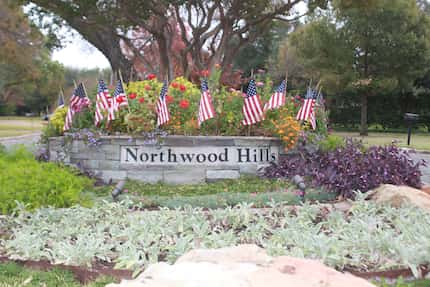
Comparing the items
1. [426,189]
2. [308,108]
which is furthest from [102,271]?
[308,108]

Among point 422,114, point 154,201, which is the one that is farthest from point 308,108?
point 422,114

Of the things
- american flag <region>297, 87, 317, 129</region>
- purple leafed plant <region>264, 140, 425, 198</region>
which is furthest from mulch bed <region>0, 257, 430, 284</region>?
american flag <region>297, 87, 317, 129</region>

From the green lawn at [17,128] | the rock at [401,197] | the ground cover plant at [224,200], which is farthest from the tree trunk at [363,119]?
the rock at [401,197]

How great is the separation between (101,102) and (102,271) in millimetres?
4682

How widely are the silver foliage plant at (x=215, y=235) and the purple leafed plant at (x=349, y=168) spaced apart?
44.2 inches

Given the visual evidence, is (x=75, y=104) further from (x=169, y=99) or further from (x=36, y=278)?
(x=36, y=278)

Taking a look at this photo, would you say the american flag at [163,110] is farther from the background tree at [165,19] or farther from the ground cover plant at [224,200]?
the background tree at [165,19]

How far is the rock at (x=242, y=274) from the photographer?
2.00 m

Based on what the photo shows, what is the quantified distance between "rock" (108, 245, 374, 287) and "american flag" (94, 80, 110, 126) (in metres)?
5.38

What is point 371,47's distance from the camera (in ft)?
69.9

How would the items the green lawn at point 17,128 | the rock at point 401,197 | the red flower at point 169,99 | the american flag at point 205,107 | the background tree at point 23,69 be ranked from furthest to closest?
the background tree at point 23,69 < the green lawn at point 17,128 < the red flower at point 169,99 < the american flag at point 205,107 < the rock at point 401,197

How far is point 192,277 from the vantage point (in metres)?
2.05

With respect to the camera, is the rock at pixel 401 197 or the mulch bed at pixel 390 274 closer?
A: the mulch bed at pixel 390 274

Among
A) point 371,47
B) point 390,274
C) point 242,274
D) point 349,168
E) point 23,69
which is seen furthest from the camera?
point 23,69
